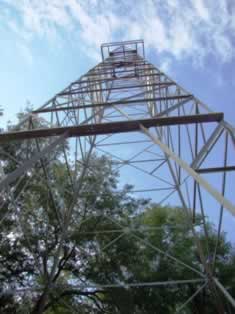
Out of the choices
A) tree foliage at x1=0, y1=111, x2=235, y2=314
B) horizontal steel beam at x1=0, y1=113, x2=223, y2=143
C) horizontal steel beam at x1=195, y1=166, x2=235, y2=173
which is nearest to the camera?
horizontal steel beam at x1=0, y1=113, x2=223, y2=143

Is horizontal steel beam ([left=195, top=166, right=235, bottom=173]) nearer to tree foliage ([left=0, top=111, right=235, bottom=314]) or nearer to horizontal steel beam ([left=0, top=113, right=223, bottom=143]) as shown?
horizontal steel beam ([left=0, top=113, right=223, bottom=143])

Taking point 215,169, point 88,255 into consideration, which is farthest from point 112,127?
point 88,255

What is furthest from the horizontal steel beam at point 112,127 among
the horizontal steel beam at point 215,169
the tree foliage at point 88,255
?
the tree foliage at point 88,255

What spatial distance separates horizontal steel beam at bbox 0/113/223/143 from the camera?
15.9ft

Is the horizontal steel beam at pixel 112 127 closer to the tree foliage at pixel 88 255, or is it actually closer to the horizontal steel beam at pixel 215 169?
the horizontal steel beam at pixel 215 169

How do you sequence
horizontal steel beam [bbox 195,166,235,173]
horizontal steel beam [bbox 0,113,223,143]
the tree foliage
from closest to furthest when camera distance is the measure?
horizontal steel beam [bbox 0,113,223,143] < horizontal steel beam [bbox 195,166,235,173] < the tree foliage

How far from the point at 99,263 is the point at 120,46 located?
29.6ft

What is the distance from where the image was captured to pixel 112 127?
16.1 ft

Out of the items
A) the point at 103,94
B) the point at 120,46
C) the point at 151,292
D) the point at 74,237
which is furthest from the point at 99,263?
the point at 120,46

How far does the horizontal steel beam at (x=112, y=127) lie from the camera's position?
15.9 feet

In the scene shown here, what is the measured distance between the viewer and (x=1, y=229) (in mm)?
13656

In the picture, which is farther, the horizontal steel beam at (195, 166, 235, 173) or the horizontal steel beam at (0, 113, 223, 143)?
the horizontal steel beam at (195, 166, 235, 173)

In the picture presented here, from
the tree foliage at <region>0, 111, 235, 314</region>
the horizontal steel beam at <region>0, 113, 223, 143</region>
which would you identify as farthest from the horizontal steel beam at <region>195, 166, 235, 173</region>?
the tree foliage at <region>0, 111, 235, 314</region>

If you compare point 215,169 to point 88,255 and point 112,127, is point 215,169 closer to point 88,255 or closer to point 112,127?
point 112,127
